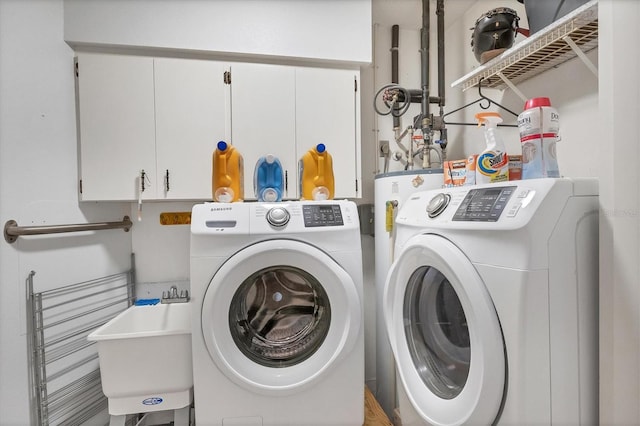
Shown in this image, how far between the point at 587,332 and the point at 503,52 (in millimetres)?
1026

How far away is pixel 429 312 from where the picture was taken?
3.41 feet

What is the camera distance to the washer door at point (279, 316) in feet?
3.45

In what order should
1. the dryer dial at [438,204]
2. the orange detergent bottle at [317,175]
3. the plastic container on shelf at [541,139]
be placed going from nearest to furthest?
the plastic container on shelf at [541,139]
the dryer dial at [438,204]
the orange detergent bottle at [317,175]

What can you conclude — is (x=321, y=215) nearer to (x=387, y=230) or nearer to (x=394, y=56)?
(x=387, y=230)

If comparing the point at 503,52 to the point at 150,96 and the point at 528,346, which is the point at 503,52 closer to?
the point at 528,346

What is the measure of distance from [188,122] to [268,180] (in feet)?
1.85

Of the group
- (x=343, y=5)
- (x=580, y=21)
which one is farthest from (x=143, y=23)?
(x=580, y=21)

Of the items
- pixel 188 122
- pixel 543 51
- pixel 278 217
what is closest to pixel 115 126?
pixel 188 122

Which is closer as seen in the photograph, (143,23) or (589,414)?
(589,414)

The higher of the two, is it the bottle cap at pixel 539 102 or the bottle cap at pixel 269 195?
the bottle cap at pixel 539 102

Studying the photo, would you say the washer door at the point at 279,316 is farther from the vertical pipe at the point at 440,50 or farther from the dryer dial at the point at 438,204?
the vertical pipe at the point at 440,50

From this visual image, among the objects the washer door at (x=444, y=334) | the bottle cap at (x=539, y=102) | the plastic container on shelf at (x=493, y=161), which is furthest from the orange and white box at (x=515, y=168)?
the washer door at (x=444, y=334)

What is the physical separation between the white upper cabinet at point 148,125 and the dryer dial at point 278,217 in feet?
1.77

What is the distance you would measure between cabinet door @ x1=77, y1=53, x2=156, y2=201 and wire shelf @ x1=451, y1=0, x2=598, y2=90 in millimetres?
1520
